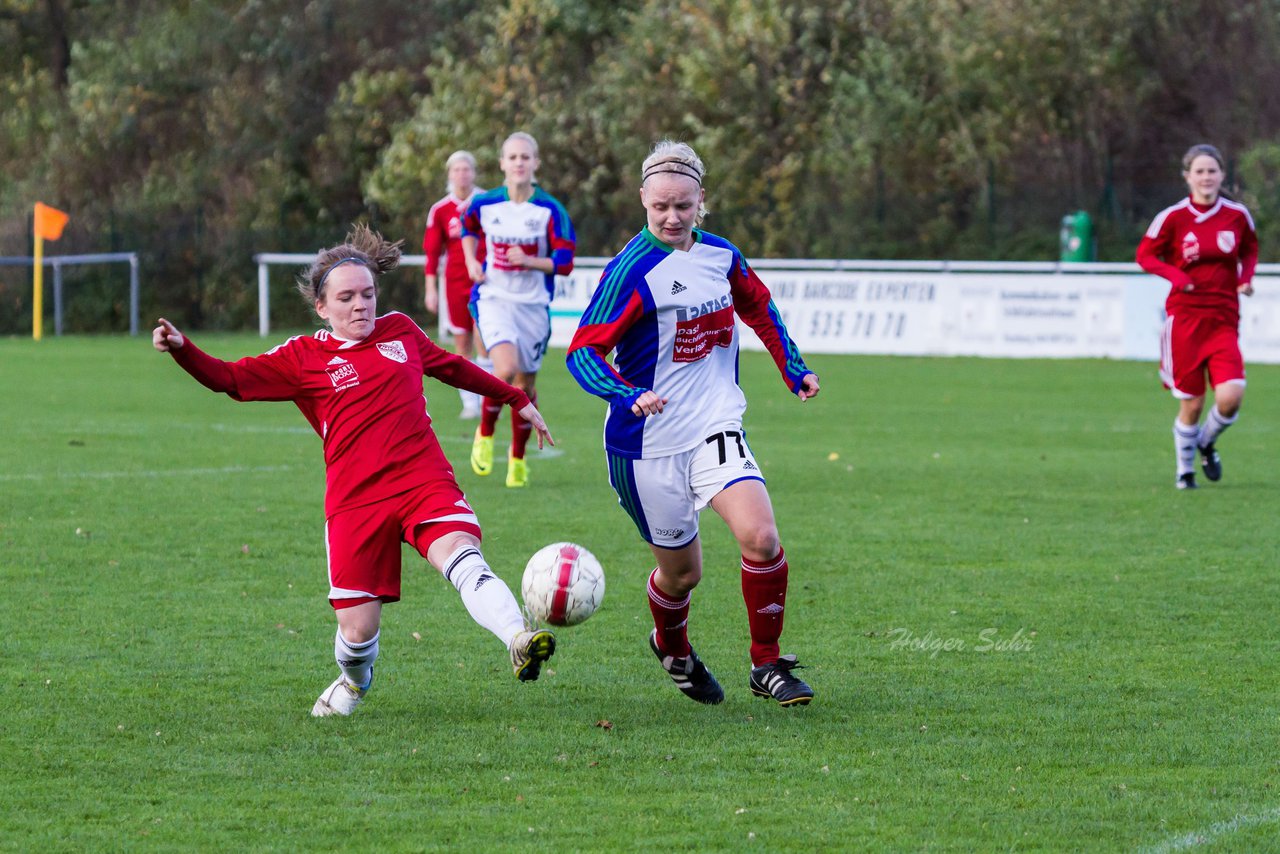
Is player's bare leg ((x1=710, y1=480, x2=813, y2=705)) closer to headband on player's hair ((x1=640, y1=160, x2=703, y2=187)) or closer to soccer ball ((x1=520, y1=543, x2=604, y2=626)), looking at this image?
soccer ball ((x1=520, y1=543, x2=604, y2=626))

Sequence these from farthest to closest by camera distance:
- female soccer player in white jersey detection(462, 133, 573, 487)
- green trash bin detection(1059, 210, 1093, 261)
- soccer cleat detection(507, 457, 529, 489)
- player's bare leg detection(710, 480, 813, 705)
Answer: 1. green trash bin detection(1059, 210, 1093, 261)
2. female soccer player in white jersey detection(462, 133, 573, 487)
3. soccer cleat detection(507, 457, 529, 489)
4. player's bare leg detection(710, 480, 813, 705)

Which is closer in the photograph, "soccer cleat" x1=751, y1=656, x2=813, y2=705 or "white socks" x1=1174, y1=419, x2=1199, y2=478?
"soccer cleat" x1=751, y1=656, x2=813, y2=705

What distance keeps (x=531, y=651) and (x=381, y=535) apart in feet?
2.47

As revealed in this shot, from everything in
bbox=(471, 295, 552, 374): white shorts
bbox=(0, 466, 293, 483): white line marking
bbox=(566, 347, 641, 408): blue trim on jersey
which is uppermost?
bbox=(566, 347, 641, 408): blue trim on jersey

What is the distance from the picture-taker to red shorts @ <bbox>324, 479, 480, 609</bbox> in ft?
17.8

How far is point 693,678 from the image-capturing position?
5.76 meters

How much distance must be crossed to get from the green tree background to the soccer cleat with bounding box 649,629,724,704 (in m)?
24.1

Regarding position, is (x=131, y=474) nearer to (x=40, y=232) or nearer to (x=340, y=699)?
(x=340, y=699)

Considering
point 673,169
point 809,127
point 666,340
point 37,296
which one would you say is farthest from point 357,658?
point 809,127

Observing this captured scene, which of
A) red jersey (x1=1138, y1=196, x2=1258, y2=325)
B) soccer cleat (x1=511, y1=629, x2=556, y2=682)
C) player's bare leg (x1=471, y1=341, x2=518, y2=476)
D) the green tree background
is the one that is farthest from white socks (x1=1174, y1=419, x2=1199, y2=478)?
the green tree background

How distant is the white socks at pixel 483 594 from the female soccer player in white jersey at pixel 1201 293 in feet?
22.7

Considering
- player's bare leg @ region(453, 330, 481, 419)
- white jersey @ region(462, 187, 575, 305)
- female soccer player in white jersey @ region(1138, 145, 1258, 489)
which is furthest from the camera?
player's bare leg @ region(453, 330, 481, 419)

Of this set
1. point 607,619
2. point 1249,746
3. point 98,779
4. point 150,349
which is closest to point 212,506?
point 607,619

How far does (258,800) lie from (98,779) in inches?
19.4
